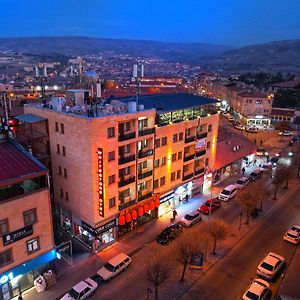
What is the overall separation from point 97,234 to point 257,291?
17.7 m

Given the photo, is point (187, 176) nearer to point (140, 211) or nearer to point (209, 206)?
point (209, 206)

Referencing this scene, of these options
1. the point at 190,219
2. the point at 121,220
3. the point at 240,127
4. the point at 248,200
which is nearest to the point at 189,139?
the point at 190,219

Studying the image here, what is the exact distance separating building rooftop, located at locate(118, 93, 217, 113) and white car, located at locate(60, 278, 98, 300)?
22.5 meters

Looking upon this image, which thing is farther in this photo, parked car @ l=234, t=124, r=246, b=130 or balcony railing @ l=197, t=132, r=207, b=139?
parked car @ l=234, t=124, r=246, b=130

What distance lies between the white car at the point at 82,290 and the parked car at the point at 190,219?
50.9 feet

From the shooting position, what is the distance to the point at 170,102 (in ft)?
155

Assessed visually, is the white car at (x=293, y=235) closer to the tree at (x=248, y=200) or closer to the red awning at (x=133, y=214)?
the tree at (x=248, y=200)

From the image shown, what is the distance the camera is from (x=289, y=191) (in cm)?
5416

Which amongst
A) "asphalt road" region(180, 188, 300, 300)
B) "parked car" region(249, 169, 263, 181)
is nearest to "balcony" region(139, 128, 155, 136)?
"asphalt road" region(180, 188, 300, 300)

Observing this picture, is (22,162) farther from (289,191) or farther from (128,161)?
(289,191)

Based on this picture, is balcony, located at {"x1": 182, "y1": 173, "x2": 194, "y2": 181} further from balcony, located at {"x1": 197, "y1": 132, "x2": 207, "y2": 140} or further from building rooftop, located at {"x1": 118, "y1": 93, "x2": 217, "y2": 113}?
building rooftop, located at {"x1": 118, "y1": 93, "x2": 217, "y2": 113}

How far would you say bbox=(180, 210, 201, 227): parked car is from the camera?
138 ft

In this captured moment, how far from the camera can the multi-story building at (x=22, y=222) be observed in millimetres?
27391

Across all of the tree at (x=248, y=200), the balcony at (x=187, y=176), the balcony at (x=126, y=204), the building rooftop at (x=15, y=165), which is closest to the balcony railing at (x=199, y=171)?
the balcony at (x=187, y=176)
